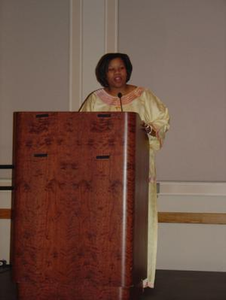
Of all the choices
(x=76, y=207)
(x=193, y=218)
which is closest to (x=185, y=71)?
(x=193, y=218)

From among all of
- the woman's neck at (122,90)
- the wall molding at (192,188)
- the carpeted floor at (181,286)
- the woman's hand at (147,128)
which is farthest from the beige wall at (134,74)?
the woman's hand at (147,128)

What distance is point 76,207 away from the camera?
223 cm

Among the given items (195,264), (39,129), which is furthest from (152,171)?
(195,264)

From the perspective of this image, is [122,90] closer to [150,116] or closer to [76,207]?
[150,116]

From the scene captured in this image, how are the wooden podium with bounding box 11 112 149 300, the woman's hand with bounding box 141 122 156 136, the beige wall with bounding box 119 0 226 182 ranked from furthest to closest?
the beige wall with bounding box 119 0 226 182
the woman's hand with bounding box 141 122 156 136
the wooden podium with bounding box 11 112 149 300

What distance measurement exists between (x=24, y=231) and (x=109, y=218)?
39 cm

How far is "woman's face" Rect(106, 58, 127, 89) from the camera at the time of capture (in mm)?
2924

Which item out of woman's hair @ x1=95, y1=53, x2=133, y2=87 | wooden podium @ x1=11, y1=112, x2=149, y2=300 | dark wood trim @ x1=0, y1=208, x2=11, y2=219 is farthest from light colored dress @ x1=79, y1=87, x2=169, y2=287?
dark wood trim @ x1=0, y1=208, x2=11, y2=219

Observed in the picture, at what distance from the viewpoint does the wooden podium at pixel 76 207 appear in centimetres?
220

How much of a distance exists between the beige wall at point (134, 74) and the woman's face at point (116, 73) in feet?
3.59

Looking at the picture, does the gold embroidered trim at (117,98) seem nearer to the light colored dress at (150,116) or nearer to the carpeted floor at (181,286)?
the light colored dress at (150,116)

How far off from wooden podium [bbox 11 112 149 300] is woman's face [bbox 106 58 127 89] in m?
0.70

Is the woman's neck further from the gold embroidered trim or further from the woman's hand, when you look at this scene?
the woman's hand

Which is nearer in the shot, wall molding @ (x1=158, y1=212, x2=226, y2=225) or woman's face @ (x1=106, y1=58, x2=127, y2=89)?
woman's face @ (x1=106, y1=58, x2=127, y2=89)
